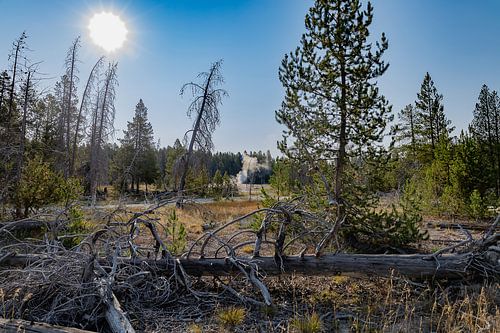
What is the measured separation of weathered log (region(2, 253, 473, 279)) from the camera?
170 inches

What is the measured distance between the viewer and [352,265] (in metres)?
4.35

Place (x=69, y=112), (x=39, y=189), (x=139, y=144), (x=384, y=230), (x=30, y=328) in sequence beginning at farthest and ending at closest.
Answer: (x=139, y=144) → (x=69, y=112) → (x=39, y=189) → (x=384, y=230) → (x=30, y=328)

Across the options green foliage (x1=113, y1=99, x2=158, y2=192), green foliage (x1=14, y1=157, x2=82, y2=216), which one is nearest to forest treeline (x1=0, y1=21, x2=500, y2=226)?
green foliage (x1=14, y1=157, x2=82, y2=216)

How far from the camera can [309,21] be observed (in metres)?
7.32

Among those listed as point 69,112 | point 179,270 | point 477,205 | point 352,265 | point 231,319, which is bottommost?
point 231,319

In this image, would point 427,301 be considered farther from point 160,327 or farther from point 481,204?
point 481,204

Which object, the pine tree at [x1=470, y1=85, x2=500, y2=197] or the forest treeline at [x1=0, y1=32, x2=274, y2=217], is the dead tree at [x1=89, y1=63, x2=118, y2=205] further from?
the pine tree at [x1=470, y1=85, x2=500, y2=197]

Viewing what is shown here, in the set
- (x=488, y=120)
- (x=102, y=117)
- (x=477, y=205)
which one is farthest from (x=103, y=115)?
(x=488, y=120)

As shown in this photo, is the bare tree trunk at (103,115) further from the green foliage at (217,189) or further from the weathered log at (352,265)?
the weathered log at (352,265)

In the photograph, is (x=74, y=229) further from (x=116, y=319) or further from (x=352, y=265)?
(x=352, y=265)

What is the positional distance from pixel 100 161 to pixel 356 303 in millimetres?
16927

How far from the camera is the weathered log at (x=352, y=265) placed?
4.33 m

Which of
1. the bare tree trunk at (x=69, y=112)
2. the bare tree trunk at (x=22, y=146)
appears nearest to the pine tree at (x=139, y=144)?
the bare tree trunk at (x=69, y=112)

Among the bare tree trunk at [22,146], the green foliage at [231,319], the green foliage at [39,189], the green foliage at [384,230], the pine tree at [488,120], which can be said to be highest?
the pine tree at [488,120]
